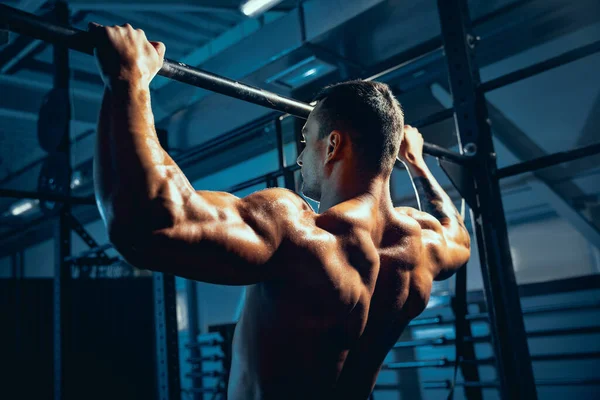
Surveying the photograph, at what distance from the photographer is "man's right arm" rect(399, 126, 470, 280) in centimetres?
176

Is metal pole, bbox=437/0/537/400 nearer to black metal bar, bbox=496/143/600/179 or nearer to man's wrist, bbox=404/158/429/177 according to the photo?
black metal bar, bbox=496/143/600/179

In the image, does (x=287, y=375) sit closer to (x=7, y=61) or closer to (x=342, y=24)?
(x=342, y=24)

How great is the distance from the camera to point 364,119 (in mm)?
1443

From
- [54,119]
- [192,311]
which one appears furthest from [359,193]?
[192,311]

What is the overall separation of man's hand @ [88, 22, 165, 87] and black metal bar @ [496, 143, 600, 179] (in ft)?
5.47

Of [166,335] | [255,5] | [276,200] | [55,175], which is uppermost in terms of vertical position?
[255,5]

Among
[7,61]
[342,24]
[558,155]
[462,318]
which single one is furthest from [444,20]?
A: [7,61]

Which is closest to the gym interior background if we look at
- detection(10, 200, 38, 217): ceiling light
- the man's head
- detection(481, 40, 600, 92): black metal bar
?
detection(481, 40, 600, 92): black metal bar

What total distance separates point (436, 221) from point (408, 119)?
10.0 feet

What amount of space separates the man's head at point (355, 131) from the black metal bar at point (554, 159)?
0.93 m

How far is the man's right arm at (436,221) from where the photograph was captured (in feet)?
5.76

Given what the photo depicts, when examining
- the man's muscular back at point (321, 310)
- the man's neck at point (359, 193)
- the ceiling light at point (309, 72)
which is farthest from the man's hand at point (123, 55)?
the ceiling light at point (309, 72)

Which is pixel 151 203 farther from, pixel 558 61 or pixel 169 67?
pixel 558 61

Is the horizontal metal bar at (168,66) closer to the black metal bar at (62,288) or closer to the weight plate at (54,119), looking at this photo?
the black metal bar at (62,288)
